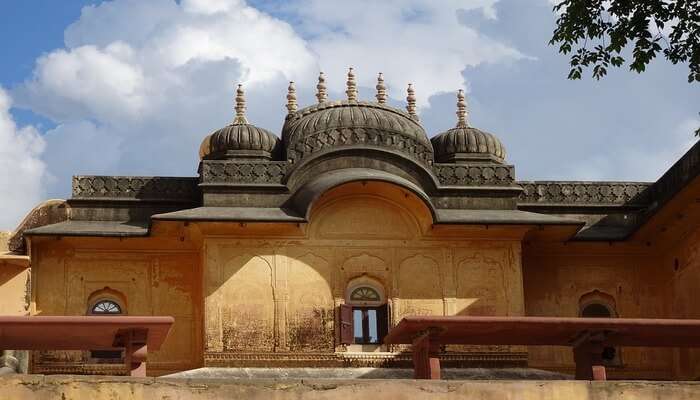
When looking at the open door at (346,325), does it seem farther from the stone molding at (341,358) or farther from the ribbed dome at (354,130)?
the ribbed dome at (354,130)

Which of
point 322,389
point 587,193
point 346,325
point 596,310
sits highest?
point 587,193

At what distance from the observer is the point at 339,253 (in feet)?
71.2

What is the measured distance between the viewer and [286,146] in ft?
74.9

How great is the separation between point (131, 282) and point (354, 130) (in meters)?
4.31

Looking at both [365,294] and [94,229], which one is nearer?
[365,294]

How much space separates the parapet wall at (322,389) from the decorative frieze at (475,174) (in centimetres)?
888

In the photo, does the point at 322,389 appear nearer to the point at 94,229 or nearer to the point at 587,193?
the point at 94,229

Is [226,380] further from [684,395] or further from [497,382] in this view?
[684,395]

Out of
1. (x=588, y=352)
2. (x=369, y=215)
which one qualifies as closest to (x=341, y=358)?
(x=369, y=215)

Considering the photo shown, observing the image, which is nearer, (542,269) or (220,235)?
(220,235)

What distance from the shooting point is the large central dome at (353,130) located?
2220cm

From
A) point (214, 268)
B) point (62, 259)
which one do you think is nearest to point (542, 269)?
point (214, 268)

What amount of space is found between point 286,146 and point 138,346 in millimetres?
7014

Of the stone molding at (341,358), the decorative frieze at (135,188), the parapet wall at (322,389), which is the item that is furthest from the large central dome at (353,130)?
the parapet wall at (322,389)
